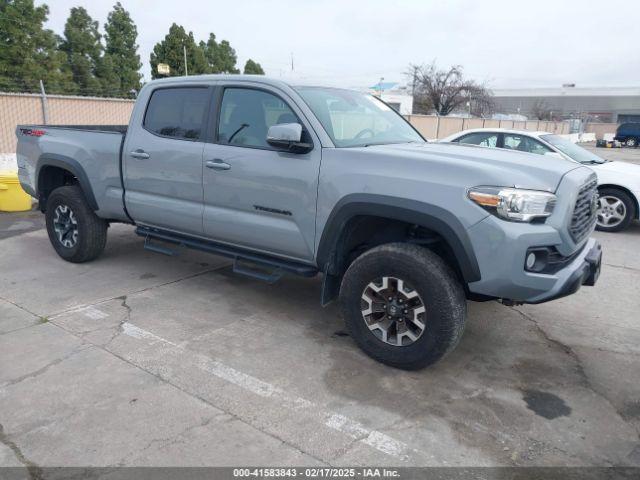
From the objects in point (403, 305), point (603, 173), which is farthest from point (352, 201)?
point (603, 173)

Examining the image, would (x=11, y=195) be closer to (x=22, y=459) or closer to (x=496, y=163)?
(x=22, y=459)

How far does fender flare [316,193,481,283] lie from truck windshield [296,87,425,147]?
574 mm

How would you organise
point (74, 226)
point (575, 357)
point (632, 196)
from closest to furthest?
point (575, 357) < point (74, 226) < point (632, 196)

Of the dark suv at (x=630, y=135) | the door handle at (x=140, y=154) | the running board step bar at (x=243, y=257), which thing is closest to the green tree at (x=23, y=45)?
the door handle at (x=140, y=154)

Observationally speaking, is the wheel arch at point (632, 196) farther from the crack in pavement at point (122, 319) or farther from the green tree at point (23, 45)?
the green tree at point (23, 45)

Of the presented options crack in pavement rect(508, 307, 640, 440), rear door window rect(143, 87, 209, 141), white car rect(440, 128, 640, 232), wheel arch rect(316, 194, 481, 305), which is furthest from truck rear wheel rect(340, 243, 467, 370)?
white car rect(440, 128, 640, 232)

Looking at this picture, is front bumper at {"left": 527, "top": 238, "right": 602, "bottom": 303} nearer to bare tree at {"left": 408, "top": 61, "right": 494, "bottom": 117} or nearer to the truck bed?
the truck bed

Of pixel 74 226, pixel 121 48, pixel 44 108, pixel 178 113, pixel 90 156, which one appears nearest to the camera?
pixel 178 113

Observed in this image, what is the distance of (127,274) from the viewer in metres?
5.71

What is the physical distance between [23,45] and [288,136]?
855 inches

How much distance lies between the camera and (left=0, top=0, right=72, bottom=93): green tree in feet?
66.8

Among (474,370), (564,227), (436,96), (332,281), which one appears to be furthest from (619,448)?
(436,96)

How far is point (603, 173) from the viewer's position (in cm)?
832

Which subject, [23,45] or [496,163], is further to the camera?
[23,45]
